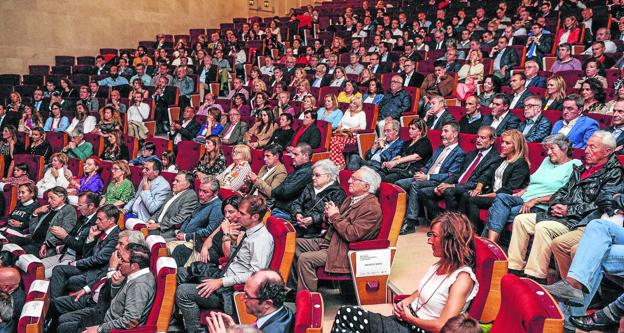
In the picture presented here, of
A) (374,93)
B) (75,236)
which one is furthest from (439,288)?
(374,93)

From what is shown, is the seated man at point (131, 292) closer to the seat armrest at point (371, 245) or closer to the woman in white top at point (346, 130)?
the seat armrest at point (371, 245)

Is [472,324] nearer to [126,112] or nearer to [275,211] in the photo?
[275,211]

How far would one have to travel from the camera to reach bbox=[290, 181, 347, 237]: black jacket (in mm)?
3150

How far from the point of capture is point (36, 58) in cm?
870

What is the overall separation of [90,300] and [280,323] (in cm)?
124

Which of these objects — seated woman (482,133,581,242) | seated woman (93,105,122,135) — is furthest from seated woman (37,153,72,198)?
seated woman (482,133,581,242)

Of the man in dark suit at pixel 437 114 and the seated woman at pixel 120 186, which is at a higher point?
the man in dark suit at pixel 437 114

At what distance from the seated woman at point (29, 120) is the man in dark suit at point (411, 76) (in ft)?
10.9

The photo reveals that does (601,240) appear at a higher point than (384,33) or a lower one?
lower

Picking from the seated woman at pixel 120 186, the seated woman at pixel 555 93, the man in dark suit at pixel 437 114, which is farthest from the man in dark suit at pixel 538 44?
the seated woman at pixel 120 186

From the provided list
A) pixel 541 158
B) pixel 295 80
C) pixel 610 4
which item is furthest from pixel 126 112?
pixel 610 4

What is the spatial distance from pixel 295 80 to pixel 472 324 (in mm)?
5201

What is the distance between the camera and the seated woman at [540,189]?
2.96 m

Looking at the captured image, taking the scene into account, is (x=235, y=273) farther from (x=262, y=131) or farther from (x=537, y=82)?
(x=537, y=82)
